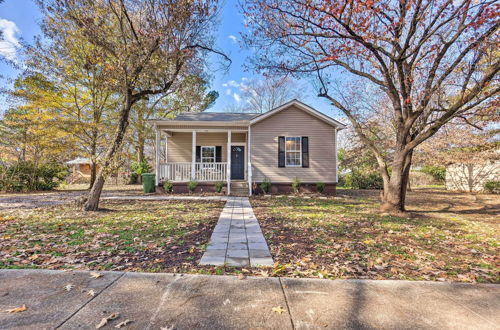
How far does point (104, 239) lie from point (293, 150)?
9.63m

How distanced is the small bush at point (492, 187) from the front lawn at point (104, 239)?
16.5 meters

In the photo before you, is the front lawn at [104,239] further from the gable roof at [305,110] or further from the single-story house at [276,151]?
the gable roof at [305,110]

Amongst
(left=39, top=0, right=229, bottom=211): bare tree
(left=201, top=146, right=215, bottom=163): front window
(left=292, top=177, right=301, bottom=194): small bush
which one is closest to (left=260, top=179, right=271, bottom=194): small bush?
(left=292, top=177, right=301, bottom=194): small bush

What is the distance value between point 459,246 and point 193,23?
9.07 meters

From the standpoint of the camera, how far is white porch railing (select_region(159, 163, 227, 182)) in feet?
38.3

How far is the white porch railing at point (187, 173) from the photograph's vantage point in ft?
38.3

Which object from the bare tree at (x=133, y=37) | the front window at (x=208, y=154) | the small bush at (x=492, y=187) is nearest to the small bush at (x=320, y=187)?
the front window at (x=208, y=154)

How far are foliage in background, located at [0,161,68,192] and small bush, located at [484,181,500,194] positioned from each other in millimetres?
25348

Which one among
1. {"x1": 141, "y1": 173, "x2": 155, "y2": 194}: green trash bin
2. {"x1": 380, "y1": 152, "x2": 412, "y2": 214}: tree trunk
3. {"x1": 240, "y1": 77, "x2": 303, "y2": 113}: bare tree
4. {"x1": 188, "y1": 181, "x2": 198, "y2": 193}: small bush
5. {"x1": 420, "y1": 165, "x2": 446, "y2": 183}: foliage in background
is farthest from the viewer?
{"x1": 240, "y1": 77, "x2": 303, "y2": 113}: bare tree

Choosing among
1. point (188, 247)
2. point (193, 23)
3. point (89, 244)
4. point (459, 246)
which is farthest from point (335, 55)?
point (89, 244)

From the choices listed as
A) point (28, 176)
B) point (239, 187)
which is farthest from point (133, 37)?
point (28, 176)

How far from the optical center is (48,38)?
11289 mm

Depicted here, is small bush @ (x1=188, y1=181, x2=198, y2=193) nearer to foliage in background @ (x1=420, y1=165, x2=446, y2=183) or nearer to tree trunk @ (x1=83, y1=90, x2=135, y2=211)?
tree trunk @ (x1=83, y1=90, x2=135, y2=211)

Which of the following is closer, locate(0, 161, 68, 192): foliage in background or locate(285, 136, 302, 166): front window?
locate(0, 161, 68, 192): foliage in background
